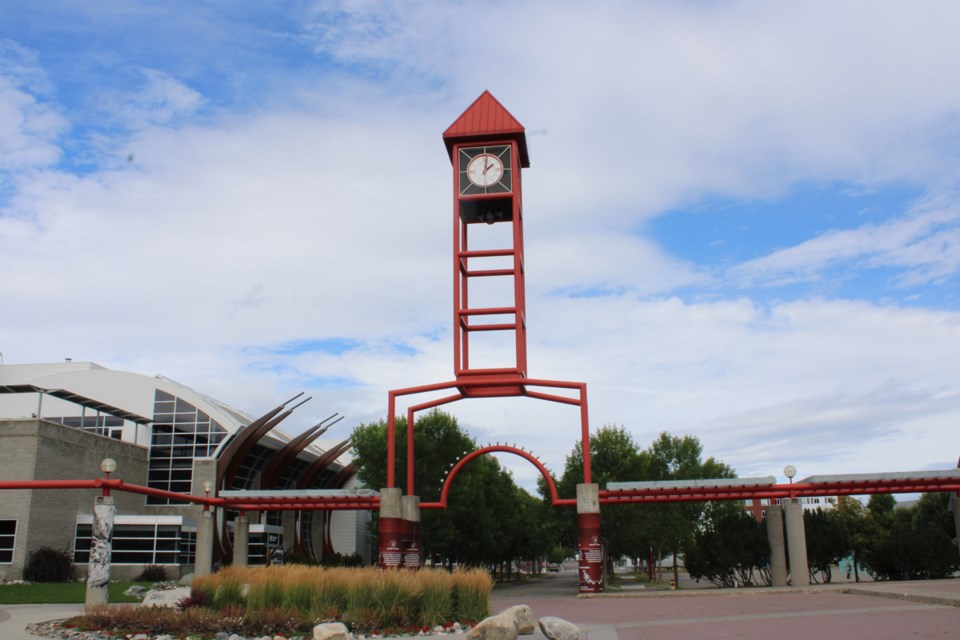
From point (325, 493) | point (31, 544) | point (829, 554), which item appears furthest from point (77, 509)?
point (829, 554)

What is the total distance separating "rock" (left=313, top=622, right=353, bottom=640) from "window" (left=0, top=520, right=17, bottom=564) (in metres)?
28.1

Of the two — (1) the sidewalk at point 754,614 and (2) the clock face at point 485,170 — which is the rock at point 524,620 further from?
(2) the clock face at point 485,170

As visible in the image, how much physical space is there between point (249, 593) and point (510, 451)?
19.4 metres

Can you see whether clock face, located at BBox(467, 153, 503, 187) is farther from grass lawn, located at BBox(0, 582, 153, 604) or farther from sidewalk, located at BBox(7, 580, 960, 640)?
grass lawn, located at BBox(0, 582, 153, 604)

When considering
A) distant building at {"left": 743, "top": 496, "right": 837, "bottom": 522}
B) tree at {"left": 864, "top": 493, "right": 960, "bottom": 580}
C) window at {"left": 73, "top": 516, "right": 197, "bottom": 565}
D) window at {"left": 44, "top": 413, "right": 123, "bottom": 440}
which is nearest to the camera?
tree at {"left": 864, "top": 493, "right": 960, "bottom": 580}

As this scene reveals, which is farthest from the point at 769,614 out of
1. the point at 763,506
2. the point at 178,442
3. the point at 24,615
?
the point at 178,442

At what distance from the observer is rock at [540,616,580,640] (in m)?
15.8

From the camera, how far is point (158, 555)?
4425 centimetres

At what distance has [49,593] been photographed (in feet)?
102

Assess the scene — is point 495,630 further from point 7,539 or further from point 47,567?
point 7,539

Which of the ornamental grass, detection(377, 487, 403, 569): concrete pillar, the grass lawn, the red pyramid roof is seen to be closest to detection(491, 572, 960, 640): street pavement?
the ornamental grass

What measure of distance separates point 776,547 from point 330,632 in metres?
24.9

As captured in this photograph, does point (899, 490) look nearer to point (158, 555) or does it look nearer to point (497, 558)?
point (158, 555)

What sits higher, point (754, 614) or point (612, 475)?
point (612, 475)
